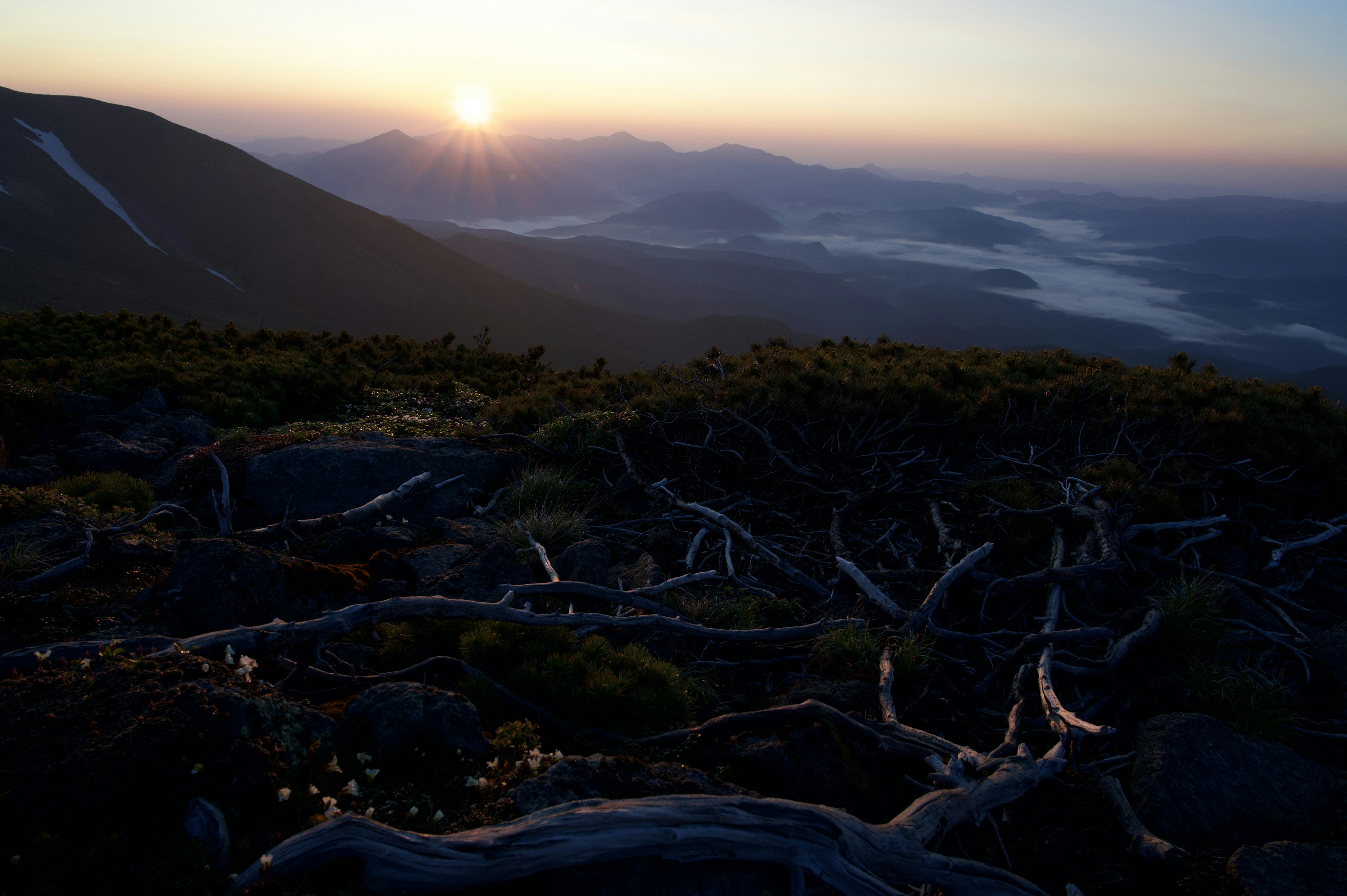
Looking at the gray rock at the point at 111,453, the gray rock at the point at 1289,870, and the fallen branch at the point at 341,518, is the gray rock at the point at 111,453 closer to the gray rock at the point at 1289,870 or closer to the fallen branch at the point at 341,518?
the fallen branch at the point at 341,518

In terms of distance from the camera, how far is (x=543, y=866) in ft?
8.45

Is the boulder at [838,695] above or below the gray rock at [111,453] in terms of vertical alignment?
below

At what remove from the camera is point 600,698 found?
3.96 meters

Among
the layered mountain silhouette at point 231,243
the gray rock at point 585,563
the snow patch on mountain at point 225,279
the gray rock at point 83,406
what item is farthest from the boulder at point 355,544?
the snow patch on mountain at point 225,279

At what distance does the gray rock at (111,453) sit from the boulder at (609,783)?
25.0 feet

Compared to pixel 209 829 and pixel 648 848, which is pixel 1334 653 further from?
pixel 209 829

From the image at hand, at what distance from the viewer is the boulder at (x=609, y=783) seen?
2.91 meters

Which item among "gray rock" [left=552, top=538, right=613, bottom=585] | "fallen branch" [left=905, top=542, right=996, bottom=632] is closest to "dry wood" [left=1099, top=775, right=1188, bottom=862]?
"fallen branch" [left=905, top=542, right=996, bottom=632]

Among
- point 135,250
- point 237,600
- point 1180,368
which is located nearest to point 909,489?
point 237,600

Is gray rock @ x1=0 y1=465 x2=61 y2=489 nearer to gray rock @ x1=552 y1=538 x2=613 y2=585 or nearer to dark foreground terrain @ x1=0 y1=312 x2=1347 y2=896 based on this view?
dark foreground terrain @ x1=0 y1=312 x2=1347 y2=896

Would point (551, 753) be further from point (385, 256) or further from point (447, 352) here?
point (385, 256)

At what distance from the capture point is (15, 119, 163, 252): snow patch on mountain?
148 m

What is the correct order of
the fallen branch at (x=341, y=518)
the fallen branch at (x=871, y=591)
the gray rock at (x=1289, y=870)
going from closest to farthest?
the gray rock at (x=1289, y=870)
the fallen branch at (x=871, y=591)
the fallen branch at (x=341, y=518)

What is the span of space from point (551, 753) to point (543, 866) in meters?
0.80
